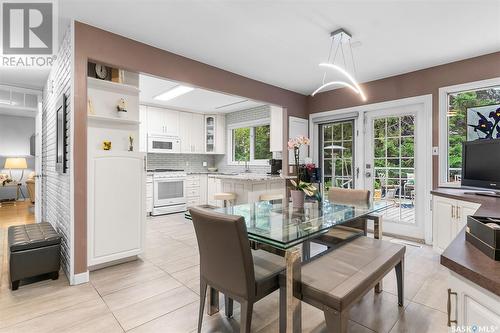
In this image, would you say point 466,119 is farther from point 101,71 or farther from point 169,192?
point 169,192

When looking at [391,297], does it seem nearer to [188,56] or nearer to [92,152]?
[92,152]

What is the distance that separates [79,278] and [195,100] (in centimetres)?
402

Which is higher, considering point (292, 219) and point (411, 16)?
point (411, 16)

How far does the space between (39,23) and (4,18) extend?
0.26 metres

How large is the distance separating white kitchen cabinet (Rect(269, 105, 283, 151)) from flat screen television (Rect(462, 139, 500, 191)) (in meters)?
2.73

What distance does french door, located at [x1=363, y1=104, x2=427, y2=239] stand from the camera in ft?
12.8

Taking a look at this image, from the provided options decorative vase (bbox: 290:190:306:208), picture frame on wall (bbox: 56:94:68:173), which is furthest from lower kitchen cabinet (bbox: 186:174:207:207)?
decorative vase (bbox: 290:190:306:208)

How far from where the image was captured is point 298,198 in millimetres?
2430

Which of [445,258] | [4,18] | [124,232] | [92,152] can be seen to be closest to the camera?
[445,258]

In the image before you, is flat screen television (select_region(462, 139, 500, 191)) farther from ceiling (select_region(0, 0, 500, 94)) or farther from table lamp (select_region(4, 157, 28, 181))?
table lamp (select_region(4, 157, 28, 181))

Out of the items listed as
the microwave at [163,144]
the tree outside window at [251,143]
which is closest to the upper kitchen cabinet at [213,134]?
the tree outside window at [251,143]

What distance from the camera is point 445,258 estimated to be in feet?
3.15

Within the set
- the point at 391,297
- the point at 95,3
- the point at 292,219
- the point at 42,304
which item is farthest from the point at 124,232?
the point at 391,297

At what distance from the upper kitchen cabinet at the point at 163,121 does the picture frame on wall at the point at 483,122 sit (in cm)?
565
